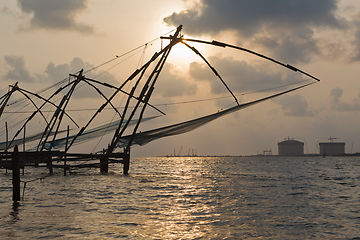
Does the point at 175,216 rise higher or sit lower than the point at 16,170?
lower

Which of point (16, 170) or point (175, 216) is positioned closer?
point (175, 216)

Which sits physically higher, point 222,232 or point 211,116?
point 211,116

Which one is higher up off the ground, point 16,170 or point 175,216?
point 16,170

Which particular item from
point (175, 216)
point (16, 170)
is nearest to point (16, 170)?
point (16, 170)

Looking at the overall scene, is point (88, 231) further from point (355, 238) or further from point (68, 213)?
point (355, 238)

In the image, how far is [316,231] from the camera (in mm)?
11672

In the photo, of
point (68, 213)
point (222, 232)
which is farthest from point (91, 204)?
point (222, 232)

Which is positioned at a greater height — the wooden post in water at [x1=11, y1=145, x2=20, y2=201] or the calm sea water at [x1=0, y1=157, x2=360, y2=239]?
the wooden post in water at [x1=11, y1=145, x2=20, y2=201]

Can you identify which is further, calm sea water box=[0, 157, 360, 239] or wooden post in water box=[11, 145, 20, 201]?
wooden post in water box=[11, 145, 20, 201]

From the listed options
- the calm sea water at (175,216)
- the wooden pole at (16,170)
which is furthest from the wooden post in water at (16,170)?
the calm sea water at (175,216)

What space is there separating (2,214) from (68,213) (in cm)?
213

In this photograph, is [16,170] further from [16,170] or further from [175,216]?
[175,216]

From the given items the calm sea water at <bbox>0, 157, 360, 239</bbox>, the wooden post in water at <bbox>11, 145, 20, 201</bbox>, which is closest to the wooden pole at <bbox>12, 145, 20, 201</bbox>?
the wooden post in water at <bbox>11, 145, 20, 201</bbox>

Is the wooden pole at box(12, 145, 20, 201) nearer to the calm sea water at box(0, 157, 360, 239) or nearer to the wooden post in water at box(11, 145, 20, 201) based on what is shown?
the wooden post in water at box(11, 145, 20, 201)
